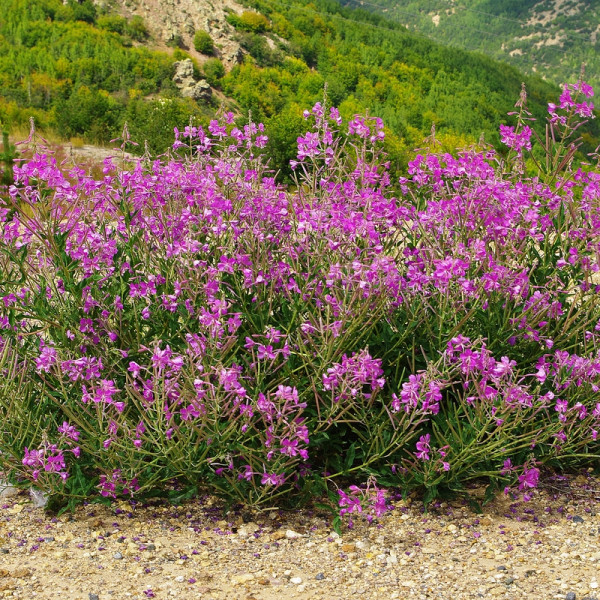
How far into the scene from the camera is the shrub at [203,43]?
46.2 m

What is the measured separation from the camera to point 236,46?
48.0 meters

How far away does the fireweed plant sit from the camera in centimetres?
305

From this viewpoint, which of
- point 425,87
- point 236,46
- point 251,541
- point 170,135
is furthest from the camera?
point 425,87

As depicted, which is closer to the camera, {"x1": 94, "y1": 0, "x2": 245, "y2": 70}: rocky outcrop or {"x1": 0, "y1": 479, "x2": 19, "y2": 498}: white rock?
{"x1": 0, "y1": 479, "x2": 19, "y2": 498}: white rock

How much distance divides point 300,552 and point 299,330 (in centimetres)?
102

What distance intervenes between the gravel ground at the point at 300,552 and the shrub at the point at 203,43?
46577mm

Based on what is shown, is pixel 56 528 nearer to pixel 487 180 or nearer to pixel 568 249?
pixel 487 180

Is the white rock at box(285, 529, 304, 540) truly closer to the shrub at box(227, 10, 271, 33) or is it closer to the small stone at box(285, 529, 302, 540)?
the small stone at box(285, 529, 302, 540)

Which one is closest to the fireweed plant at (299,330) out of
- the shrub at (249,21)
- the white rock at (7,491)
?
the white rock at (7,491)

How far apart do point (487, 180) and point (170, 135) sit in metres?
15.0

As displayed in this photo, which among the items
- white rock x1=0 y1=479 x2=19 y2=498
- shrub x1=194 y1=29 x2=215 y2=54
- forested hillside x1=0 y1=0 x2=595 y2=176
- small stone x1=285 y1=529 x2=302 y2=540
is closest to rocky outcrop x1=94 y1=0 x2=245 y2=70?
shrub x1=194 y1=29 x2=215 y2=54

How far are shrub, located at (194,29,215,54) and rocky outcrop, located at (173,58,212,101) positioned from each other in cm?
660

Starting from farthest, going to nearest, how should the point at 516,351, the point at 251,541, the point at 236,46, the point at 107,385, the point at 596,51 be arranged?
the point at 596,51, the point at 236,46, the point at 516,351, the point at 251,541, the point at 107,385

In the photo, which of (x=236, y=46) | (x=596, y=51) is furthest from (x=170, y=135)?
(x=596, y=51)
